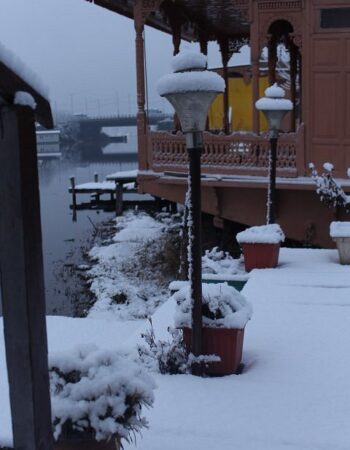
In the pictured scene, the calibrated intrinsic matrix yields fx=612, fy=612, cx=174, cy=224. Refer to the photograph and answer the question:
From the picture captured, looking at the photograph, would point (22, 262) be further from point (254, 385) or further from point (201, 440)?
point (254, 385)

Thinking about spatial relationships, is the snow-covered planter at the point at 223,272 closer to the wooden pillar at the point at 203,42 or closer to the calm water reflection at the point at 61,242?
the calm water reflection at the point at 61,242

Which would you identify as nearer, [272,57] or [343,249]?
[343,249]

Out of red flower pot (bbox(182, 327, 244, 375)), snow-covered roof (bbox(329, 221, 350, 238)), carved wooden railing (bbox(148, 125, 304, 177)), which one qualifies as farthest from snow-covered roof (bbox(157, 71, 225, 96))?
carved wooden railing (bbox(148, 125, 304, 177))

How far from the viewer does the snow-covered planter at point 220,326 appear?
3754 millimetres

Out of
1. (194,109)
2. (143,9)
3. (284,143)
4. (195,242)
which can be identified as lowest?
(195,242)

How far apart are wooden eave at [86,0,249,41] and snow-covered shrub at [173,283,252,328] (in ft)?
27.0

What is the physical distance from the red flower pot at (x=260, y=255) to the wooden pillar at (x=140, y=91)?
191 inches

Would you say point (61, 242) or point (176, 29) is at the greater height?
point (176, 29)

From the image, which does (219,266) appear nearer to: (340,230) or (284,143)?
(340,230)

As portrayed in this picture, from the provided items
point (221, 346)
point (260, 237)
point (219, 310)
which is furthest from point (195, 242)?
point (260, 237)

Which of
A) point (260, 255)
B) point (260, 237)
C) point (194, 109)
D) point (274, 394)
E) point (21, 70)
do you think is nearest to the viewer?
point (21, 70)

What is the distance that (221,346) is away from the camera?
3781mm

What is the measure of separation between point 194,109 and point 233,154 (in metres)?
7.00

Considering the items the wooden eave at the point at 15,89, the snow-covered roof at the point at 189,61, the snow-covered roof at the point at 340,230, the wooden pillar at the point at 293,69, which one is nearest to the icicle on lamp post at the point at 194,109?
the snow-covered roof at the point at 189,61
